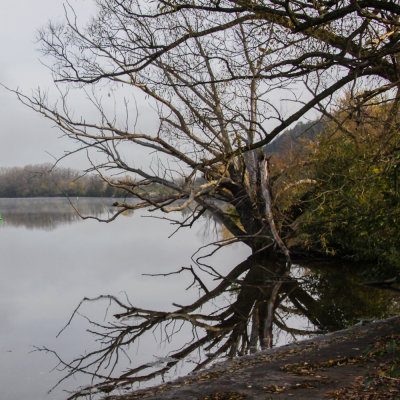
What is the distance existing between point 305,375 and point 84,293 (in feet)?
29.9

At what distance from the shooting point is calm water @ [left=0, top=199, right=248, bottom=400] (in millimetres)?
7897

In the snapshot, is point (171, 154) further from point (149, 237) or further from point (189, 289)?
point (149, 237)

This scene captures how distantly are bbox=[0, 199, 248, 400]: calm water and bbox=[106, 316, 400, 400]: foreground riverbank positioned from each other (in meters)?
1.78

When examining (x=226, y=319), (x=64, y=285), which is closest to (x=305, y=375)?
(x=226, y=319)

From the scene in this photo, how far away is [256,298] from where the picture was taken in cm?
1219

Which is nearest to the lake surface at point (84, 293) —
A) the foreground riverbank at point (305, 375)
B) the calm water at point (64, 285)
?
the calm water at point (64, 285)

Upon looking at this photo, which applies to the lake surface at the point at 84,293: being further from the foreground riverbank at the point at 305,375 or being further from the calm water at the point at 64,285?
the foreground riverbank at the point at 305,375

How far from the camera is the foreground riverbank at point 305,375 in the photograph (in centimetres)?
476

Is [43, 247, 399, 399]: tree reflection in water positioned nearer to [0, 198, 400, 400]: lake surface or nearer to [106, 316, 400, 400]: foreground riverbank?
[0, 198, 400, 400]: lake surface

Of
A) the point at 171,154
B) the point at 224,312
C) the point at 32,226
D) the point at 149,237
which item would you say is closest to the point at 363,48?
the point at 224,312

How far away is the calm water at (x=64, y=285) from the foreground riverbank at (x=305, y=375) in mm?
1779

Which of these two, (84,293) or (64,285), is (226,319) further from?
(64,285)

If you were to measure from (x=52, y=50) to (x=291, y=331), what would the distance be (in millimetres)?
9441

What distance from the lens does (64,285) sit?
14703mm
